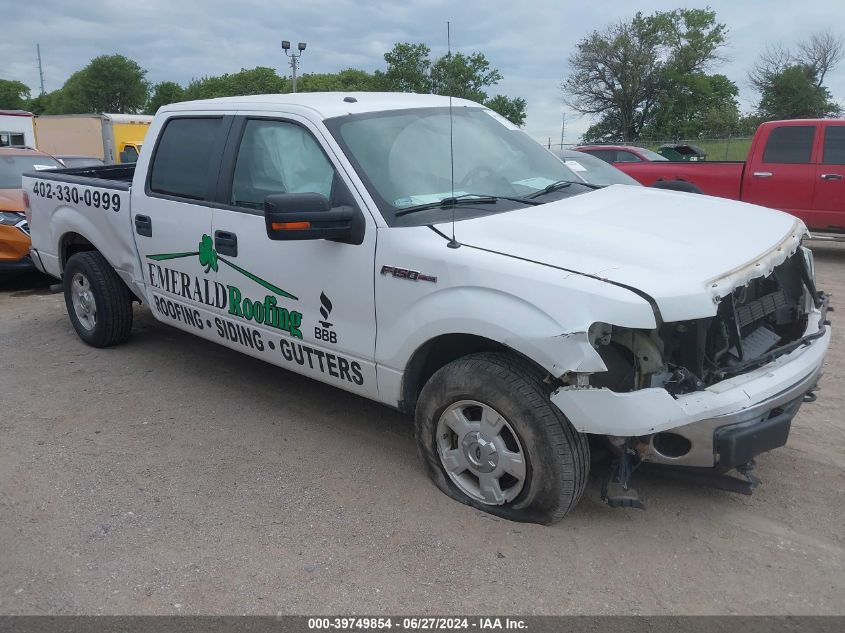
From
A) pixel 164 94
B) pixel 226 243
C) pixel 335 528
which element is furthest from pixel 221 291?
pixel 164 94

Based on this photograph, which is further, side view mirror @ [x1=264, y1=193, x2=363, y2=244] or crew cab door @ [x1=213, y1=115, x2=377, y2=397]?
crew cab door @ [x1=213, y1=115, x2=377, y2=397]

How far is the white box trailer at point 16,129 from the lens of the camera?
23103mm

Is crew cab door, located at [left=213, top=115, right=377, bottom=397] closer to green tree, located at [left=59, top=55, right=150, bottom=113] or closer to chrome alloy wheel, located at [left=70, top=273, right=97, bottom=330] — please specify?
chrome alloy wheel, located at [left=70, top=273, right=97, bottom=330]

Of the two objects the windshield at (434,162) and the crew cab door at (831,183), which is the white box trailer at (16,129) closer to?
the crew cab door at (831,183)

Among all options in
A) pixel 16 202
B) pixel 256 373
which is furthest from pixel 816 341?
pixel 16 202

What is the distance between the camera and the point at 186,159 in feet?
15.5

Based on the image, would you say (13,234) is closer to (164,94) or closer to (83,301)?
(83,301)

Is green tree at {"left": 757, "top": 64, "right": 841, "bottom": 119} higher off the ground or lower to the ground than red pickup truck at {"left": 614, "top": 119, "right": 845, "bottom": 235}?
higher

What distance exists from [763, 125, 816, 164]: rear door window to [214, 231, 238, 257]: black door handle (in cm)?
859

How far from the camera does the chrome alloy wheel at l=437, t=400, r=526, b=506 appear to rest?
325 cm

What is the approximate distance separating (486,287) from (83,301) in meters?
4.11

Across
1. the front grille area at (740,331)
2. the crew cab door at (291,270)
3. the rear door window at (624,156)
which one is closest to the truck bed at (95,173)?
the crew cab door at (291,270)

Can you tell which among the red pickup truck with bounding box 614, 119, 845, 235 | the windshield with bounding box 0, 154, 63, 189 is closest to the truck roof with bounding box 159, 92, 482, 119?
the windshield with bounding box 0, 154, 63, 189

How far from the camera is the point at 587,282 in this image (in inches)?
111
